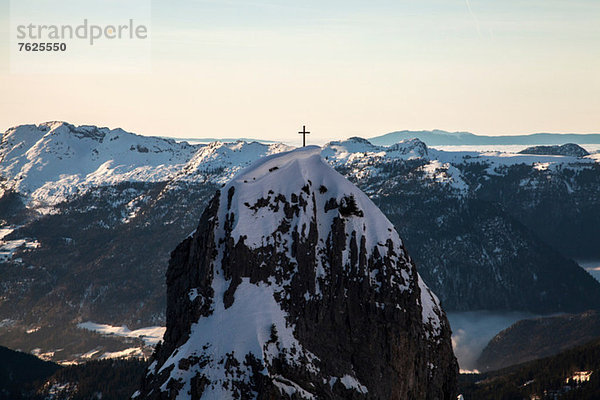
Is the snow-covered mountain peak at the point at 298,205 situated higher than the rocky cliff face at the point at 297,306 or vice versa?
the snow-covered mountain peak at the point at 298,205

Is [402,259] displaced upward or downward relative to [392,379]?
upward

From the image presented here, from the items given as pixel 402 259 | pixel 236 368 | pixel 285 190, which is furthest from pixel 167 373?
pixel 402 259

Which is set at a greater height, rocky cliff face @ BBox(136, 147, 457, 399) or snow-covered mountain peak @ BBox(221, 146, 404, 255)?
snow-covered mountain peak @ BBox(221, 146, 404, 255)

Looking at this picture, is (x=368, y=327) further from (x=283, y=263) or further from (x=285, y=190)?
(x=285, y=190)

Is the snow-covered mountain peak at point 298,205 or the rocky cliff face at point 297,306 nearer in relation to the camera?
the rocky cliff face at point 297,306

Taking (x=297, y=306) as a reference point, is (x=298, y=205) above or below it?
above

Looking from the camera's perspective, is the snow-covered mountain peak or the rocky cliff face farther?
the snow-covered mountain peak

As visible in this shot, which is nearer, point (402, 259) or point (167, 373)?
point (167, 373)

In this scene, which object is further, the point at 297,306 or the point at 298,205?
the point at 298,205
